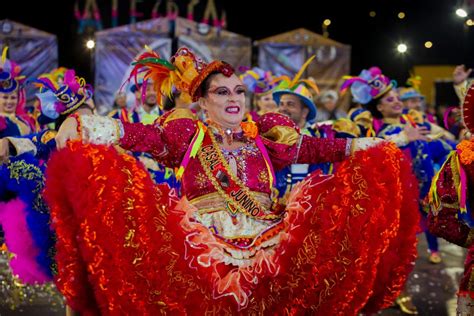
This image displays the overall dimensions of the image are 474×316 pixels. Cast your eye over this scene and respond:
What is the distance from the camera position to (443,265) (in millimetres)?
8023

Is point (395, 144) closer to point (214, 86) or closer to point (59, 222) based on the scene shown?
point (214, 86)

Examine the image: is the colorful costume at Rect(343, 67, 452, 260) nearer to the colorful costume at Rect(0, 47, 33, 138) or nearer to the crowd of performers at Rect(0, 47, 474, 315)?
the crowd of performers at Rect(0, 47, 474, 315)

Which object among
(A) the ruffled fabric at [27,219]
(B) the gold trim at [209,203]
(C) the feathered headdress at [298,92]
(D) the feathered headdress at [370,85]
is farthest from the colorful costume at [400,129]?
(A) the ruffled fabric at [27,219]

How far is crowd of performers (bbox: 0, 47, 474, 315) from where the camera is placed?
344 centimetres

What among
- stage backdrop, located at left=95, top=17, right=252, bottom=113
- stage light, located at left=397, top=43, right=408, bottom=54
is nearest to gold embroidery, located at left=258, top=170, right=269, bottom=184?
stage backdrop, located at left=95, top=17, right=252, bottom=113

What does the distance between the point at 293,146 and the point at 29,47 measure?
481 inches

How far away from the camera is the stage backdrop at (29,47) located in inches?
598

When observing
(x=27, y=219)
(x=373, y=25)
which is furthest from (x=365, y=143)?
(x=373, y=25)

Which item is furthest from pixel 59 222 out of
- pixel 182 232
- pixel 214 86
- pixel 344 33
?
pixel 344 33

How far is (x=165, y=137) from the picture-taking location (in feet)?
13.1

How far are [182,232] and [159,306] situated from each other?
15.2 inches

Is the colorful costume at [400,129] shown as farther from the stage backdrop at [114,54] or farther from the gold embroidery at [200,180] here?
the stage backdrop at [114,54]

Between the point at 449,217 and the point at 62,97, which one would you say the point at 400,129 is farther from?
the point at 449,217

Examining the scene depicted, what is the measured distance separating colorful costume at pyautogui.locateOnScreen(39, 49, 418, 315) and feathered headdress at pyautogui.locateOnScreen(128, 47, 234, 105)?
6 cm
